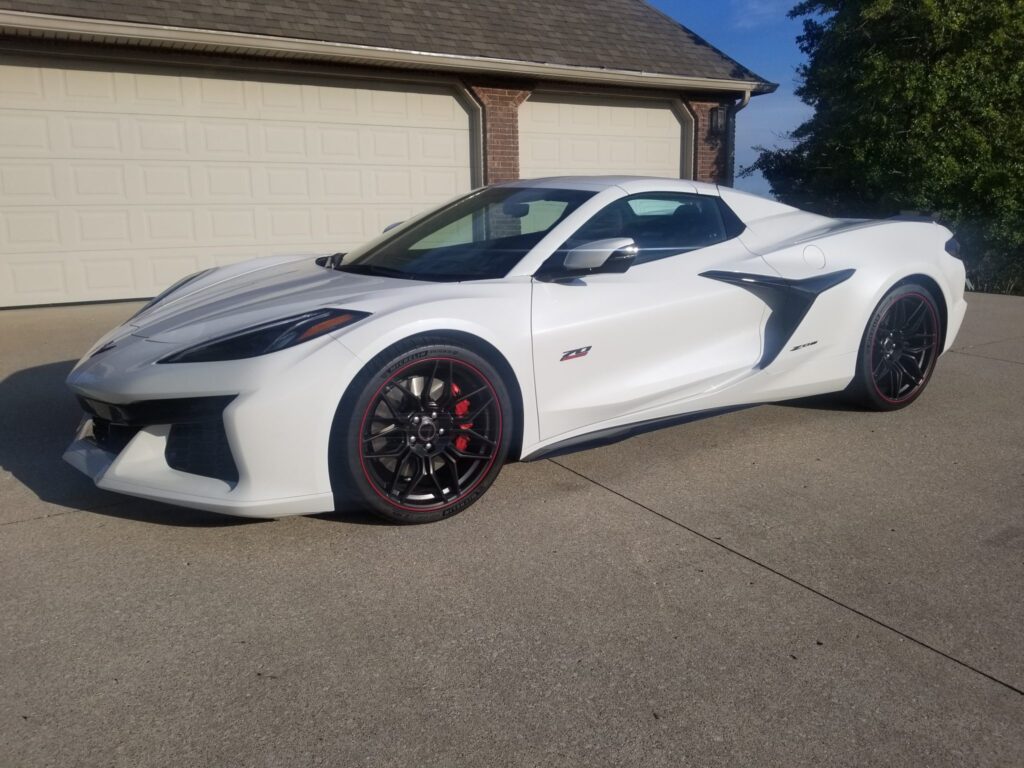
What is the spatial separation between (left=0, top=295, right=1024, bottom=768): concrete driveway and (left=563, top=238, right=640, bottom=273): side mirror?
→ 3.26 ft

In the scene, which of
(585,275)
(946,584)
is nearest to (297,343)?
(585,275)

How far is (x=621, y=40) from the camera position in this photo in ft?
41.0

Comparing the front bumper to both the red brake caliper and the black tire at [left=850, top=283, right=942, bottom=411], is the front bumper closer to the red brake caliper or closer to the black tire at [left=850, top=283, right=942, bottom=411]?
the red brake caliper

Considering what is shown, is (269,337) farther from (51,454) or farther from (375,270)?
(51,454)

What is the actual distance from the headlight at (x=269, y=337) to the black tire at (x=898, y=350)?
295cm

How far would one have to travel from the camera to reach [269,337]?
3.46m

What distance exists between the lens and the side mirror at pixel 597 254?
391cm

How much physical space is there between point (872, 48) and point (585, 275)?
35.2 feet

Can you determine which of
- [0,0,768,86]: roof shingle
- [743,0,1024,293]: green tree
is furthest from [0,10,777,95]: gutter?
[743,0,1024,293]: green tree

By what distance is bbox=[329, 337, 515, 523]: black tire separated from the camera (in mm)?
3453

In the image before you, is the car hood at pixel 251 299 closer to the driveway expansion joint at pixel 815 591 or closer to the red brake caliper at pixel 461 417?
the red brake caliper at pixel 461 417

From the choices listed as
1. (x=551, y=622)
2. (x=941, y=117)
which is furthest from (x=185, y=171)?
(x=941, y=117)

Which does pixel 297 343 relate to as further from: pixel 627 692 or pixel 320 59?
pixel 320 59

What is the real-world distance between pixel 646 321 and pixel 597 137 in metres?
8.56
